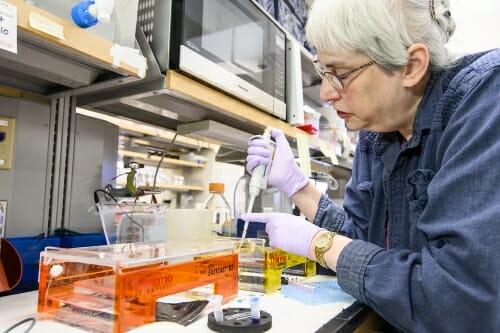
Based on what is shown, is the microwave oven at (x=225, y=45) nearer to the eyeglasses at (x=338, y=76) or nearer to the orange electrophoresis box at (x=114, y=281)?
the eyeglasses at (x=338, y=76)

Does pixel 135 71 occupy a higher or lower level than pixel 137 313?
higher

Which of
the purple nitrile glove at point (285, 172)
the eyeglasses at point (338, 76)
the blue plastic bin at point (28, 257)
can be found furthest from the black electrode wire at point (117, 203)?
the eyeglasses at point (338, 76)

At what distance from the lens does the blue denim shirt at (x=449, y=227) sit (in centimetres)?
55

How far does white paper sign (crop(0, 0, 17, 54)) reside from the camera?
551 mm

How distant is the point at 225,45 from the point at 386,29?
19.8 inches

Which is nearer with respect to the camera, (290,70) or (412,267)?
(412,267)

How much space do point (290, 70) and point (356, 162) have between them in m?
0.53

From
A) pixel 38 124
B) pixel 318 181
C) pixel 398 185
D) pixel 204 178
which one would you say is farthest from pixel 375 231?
pixel 204 178

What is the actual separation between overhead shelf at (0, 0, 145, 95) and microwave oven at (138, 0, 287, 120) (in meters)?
0.15

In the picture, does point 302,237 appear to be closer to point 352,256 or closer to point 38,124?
point 352,256

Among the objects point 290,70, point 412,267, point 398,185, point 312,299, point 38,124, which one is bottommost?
point 312,299

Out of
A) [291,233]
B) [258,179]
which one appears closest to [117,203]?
[258,179]

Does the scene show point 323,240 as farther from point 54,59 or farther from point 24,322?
point 54,59

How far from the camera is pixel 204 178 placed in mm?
4836
